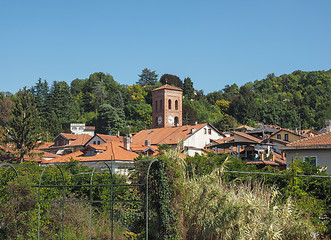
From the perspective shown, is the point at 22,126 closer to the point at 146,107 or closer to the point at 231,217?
the point at 231,217

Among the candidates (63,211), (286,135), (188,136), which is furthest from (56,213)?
(286,135)

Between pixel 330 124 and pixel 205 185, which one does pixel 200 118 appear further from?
pixel 205 185

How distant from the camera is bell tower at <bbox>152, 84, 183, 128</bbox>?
2621 inches

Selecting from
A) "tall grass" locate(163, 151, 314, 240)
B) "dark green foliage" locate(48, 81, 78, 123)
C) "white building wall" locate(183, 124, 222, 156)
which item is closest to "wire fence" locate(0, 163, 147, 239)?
"tall grass" locate(163, 151, 314, 240)

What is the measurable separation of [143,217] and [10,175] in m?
7.21

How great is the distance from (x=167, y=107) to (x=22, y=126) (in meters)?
32.5

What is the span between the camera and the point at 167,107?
66812 mm

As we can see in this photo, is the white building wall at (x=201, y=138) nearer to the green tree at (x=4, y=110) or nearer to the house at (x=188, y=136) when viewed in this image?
the house at (x=188, y=136)

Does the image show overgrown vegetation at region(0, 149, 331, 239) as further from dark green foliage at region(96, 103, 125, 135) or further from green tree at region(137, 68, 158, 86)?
green tree at region(137, 68, 158, 86)

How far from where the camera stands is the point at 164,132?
49688mm

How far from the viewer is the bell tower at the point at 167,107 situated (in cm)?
6656

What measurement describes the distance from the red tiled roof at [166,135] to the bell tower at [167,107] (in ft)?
46.3

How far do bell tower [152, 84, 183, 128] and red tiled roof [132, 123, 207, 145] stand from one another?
14126 millimetres

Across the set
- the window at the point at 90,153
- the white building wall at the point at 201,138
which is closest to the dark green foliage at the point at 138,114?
the white building wall at the point at 201,138
